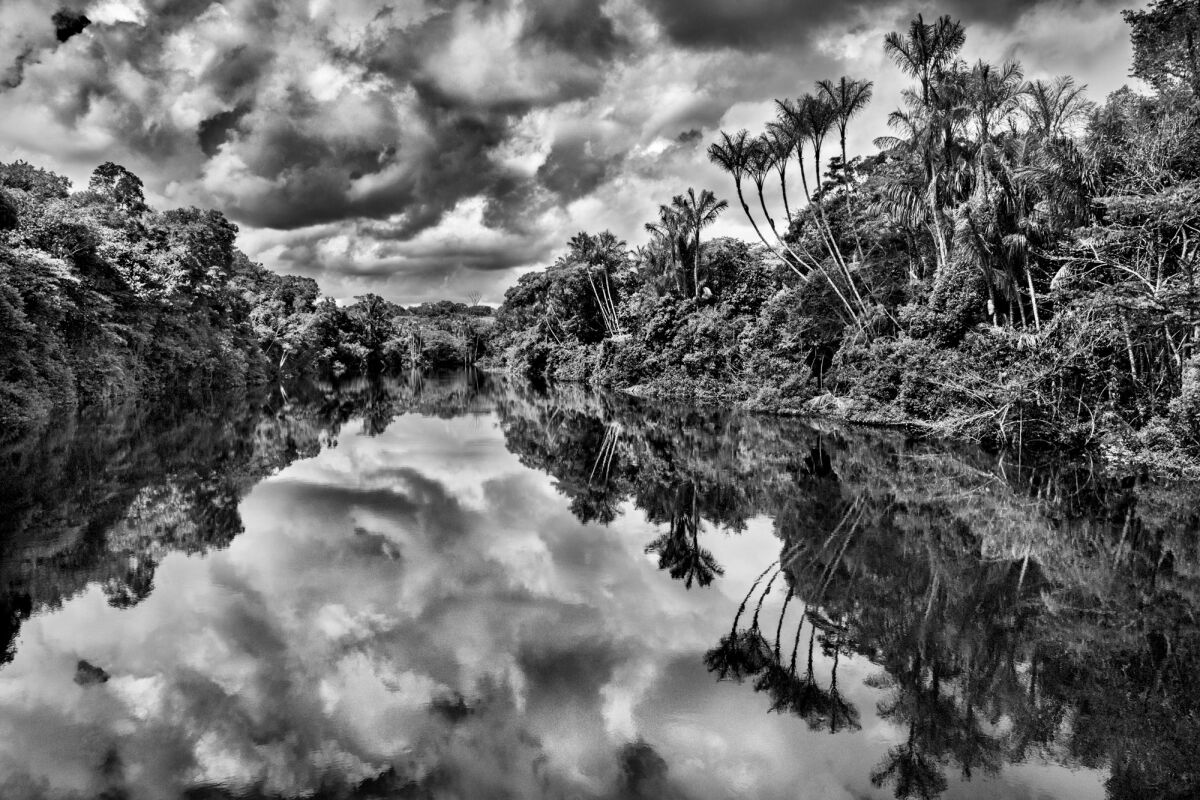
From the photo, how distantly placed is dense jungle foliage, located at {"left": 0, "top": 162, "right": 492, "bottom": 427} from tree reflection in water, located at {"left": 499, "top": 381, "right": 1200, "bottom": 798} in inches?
792

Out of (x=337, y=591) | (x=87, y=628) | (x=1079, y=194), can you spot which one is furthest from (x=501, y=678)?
(x=1079, y=194)

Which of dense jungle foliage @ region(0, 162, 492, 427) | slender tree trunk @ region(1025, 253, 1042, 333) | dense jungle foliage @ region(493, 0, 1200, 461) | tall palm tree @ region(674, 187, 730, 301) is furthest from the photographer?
tall palm tree @ region(674, 187, 730, 301)

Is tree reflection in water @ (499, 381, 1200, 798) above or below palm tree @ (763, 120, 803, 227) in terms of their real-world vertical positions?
below

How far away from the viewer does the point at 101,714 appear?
15.4 ft

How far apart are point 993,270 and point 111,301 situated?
34.5 metres

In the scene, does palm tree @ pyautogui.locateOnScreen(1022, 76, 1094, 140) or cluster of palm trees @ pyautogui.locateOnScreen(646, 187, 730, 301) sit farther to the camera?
cluster of palm trees @ pyautogui.locateOnScreen(646, 187, 730, 301)

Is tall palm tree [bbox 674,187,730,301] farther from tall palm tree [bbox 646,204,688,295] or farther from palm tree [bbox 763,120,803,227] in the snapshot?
palm tree [bbox 763,120,803,227]

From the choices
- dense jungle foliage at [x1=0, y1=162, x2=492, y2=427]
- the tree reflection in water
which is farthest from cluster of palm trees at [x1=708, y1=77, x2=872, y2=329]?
dense jungle foliage at [x1=0, y1=162, x2=492, y2=427]

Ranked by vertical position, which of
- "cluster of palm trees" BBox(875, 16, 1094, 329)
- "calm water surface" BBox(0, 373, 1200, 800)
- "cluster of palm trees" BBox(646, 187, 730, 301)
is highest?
"cluster of palm trees" BBox(646, 187, 730, 301)

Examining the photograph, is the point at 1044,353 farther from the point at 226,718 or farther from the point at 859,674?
the point at 226,718

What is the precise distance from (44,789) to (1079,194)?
21.9 m

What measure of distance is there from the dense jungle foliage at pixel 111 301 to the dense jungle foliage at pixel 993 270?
86.2 feet

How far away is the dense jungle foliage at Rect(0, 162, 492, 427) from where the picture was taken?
71.3 ft

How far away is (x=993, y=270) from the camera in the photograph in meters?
19.2
